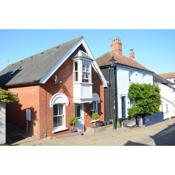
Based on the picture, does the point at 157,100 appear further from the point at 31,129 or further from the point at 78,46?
the point at 31,129

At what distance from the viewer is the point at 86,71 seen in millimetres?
16109

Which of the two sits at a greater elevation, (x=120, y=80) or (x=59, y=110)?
(x=120, y=80)

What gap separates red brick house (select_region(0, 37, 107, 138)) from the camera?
1345 centimetres

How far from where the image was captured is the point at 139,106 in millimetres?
21031

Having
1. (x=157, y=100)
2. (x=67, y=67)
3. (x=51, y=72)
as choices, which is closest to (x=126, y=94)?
(x=157, y=100)

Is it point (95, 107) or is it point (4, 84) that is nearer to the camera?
point (4, 84)

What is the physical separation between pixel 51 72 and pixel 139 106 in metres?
11.2

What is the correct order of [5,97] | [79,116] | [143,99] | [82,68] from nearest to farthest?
[5,97] < [82,68] < [79,116] < [143,99]

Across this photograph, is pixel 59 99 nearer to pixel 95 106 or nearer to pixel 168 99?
pixel 95 106

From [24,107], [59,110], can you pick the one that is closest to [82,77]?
[59,110]

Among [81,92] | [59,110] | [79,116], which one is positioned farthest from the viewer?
[79,116]

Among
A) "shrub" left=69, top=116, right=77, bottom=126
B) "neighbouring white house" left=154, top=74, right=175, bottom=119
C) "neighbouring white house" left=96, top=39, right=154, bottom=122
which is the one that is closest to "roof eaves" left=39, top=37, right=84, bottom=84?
"shrub" left=69, top=116, right=77, bottom=126

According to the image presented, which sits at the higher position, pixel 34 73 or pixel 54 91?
pixel 34 73

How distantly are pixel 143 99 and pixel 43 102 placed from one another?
11309 millimetres
